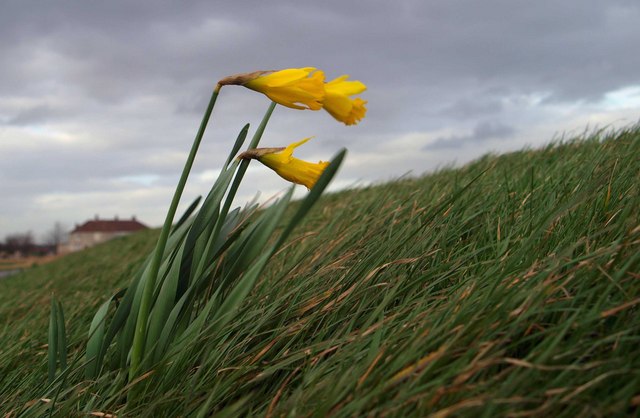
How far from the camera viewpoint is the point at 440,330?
1.35 m

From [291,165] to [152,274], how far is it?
0.57 m

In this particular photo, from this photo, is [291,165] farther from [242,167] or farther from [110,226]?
[110,226]

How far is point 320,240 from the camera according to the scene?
2.69 metres

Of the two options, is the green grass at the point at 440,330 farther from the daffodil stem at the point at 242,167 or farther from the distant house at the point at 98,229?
the distant house at the point at 98,229

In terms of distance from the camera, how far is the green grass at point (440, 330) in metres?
1.23

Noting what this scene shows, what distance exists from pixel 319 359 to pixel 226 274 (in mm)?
546

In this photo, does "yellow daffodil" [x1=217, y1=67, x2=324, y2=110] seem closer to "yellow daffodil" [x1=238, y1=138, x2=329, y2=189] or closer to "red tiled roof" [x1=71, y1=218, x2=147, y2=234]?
"yellow daffodil" [x1=238, y1=138, x2=329, y2=189]

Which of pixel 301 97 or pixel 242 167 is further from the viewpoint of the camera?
pixel 242 167

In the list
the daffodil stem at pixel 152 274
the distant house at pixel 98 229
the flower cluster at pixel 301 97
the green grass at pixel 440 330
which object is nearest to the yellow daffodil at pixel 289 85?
the flower cluster at pixel 301 97

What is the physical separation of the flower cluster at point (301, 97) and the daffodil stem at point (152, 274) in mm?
185

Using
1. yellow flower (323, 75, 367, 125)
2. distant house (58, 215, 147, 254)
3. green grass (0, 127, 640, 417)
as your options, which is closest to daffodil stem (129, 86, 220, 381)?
green grass (0, 127, 640, 417)

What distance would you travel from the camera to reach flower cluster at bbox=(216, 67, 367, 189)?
1.56m

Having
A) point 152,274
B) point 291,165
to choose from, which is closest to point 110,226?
point 152,274

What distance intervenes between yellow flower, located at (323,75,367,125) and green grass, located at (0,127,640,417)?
499 mm
